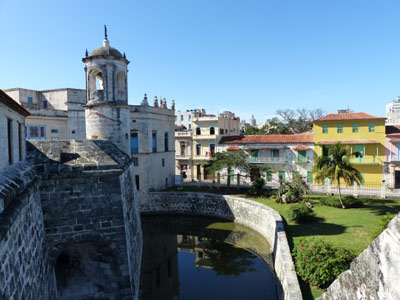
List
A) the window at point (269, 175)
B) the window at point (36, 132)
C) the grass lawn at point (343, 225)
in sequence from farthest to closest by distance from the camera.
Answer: the window at point (269, 175)
the window at point (36, 132)
the grass lawn at point (343, 225)

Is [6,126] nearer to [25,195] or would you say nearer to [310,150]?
[25,195]

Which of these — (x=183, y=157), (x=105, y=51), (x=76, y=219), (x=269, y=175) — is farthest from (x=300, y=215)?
(x=183, y=157)

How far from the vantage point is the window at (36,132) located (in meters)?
25.4

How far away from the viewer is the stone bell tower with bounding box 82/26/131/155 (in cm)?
1612

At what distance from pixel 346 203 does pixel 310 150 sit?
1094 cm

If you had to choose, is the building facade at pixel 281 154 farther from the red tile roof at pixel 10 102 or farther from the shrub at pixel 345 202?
the red tile roof at pixel 10 102

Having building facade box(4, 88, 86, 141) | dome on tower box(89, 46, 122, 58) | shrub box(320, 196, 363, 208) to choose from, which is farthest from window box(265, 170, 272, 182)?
building facade box(4, 88, 86, 141)

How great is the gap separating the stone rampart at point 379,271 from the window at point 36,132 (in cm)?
2763

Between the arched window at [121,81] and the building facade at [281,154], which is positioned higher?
the arched window at [121,81]

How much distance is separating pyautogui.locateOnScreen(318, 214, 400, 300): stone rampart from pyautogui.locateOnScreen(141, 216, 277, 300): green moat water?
1079 centimetres

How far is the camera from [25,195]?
23.8 feet

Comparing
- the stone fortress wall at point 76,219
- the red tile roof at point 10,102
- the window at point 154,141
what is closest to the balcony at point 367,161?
the window at point 154,141

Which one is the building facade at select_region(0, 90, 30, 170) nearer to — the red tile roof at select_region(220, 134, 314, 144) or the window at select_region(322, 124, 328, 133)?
the red tile roof at select_region(220, 134, 314, 144)

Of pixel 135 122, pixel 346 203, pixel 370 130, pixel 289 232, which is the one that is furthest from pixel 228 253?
pixel 370 130
